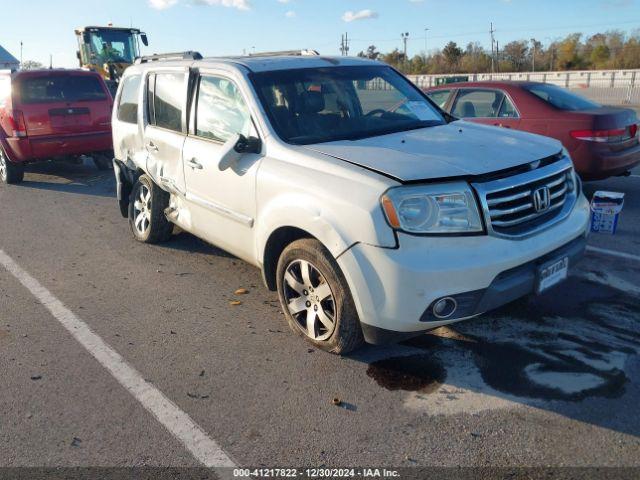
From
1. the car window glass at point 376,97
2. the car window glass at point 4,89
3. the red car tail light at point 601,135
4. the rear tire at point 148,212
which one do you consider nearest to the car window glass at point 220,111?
the car window glass at point 376,97

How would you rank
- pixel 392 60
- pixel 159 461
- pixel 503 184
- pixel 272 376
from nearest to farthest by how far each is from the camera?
pixel 159 461, pixel 503 184, pixel 272 376, pixel 392 60

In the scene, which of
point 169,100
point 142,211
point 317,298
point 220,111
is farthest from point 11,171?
point 317,298

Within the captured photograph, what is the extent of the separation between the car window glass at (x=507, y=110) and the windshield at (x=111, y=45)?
56.0ft

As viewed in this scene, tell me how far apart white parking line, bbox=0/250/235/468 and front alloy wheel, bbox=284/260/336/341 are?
100 cm

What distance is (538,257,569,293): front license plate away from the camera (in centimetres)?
336

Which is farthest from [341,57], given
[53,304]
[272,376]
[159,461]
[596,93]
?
[596,93]

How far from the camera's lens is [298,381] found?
3461 millimetres

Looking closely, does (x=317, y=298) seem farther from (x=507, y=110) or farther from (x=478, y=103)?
(x=478, y=103)

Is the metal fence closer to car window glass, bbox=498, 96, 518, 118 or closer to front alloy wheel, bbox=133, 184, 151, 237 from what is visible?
car window glass, bbox=498, 96, 518, 118

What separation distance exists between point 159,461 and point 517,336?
95.3 inches

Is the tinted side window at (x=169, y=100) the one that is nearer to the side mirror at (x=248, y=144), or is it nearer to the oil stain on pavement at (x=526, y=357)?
the side mirror at (x=248, y=144)

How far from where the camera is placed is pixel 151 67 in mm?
5711

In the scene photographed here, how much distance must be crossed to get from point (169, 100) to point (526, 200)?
3.36 m

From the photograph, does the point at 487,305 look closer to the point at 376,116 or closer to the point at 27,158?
the point at 376,116
